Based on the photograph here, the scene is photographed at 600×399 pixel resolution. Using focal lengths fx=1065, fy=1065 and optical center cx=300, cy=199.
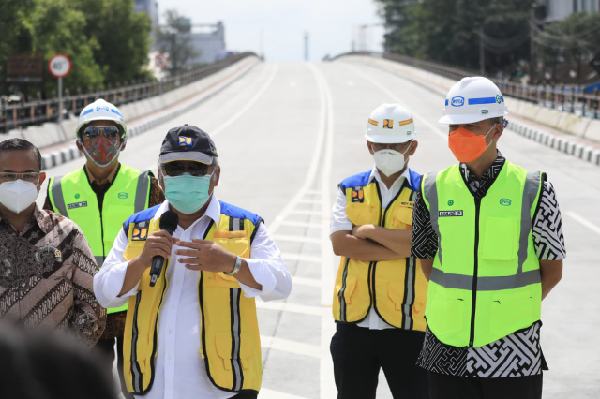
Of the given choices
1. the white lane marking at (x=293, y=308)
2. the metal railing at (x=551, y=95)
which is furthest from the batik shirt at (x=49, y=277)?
the metal railing at (x=551, y=95)

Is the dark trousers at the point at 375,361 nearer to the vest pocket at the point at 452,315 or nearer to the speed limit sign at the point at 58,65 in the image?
the vest pocket at the point at 452,315

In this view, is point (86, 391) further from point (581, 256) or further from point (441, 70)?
point (441, 70)

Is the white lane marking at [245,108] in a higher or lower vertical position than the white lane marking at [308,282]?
lower

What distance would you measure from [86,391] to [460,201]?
3.17 metres

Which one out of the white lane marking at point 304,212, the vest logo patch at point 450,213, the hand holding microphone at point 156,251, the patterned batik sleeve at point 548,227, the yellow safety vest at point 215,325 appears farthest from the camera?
the white lane marking at point 304,212

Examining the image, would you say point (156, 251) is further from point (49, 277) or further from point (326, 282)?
point (326, 282)

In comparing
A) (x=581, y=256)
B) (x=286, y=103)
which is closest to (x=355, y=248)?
(x=581, y=256)

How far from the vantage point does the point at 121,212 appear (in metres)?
5.49

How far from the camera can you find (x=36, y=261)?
4.25 m

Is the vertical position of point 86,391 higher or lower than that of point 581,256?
higher

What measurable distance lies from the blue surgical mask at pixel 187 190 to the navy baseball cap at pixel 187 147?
6 centimetres

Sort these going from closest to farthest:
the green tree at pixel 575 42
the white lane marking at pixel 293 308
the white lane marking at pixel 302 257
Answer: the white lane marking at pixel 293 308 < the white lane marking at pixel 302 257 < the green tree at pixel 575 42

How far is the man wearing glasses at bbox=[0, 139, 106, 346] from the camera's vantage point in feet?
13.9

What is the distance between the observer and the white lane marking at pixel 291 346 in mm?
8820
